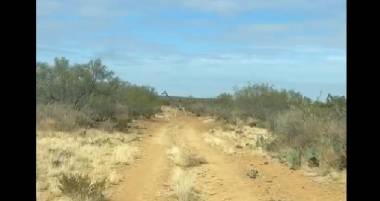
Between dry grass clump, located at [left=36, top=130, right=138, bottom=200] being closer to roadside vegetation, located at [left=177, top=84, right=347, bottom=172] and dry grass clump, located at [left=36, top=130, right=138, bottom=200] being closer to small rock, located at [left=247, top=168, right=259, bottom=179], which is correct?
small rock, located at [left=247, top=168, right=259, bottom=179]

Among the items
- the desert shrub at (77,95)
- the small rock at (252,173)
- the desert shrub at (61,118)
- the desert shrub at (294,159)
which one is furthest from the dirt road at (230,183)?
the desert shrub at (77,95)

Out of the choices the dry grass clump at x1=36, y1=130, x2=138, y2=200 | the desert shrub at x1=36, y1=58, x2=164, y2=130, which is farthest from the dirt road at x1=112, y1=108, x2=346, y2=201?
the desert shrub at x1=36, y1=58, x2=164, y2=130

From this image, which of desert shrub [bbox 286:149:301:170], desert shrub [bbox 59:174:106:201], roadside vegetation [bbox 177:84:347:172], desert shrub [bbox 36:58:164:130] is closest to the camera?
desert shrub [bbox 59:174:106:201]

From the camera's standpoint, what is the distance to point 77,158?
17.5 metres

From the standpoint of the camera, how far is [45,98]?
1324 inches

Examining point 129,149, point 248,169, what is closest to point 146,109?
point 129,149

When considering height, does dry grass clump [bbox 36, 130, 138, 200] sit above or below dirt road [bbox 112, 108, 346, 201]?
above

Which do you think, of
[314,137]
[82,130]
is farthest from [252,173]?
[82,130]

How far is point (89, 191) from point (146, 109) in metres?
39.3

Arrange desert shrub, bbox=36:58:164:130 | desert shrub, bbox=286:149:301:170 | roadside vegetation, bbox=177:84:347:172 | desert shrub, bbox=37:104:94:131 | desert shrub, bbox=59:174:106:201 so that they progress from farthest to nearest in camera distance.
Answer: desert shrub, bbox=36:58:164:130, desert shrub, bbox=37:104:94:131, desert shrub, bbox=286:149:301:170, roadside vegetation, bbox=177:84:347:172, desert shrub, bbox=59:174:106:201

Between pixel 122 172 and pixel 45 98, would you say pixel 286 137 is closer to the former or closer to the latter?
pixel 122 172

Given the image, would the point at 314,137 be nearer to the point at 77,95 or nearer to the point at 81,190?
the point at 81,190

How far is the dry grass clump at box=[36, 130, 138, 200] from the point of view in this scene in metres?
13.6

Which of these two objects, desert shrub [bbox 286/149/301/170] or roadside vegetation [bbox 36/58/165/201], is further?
desert shrub [bbox 286/149/301/170]
